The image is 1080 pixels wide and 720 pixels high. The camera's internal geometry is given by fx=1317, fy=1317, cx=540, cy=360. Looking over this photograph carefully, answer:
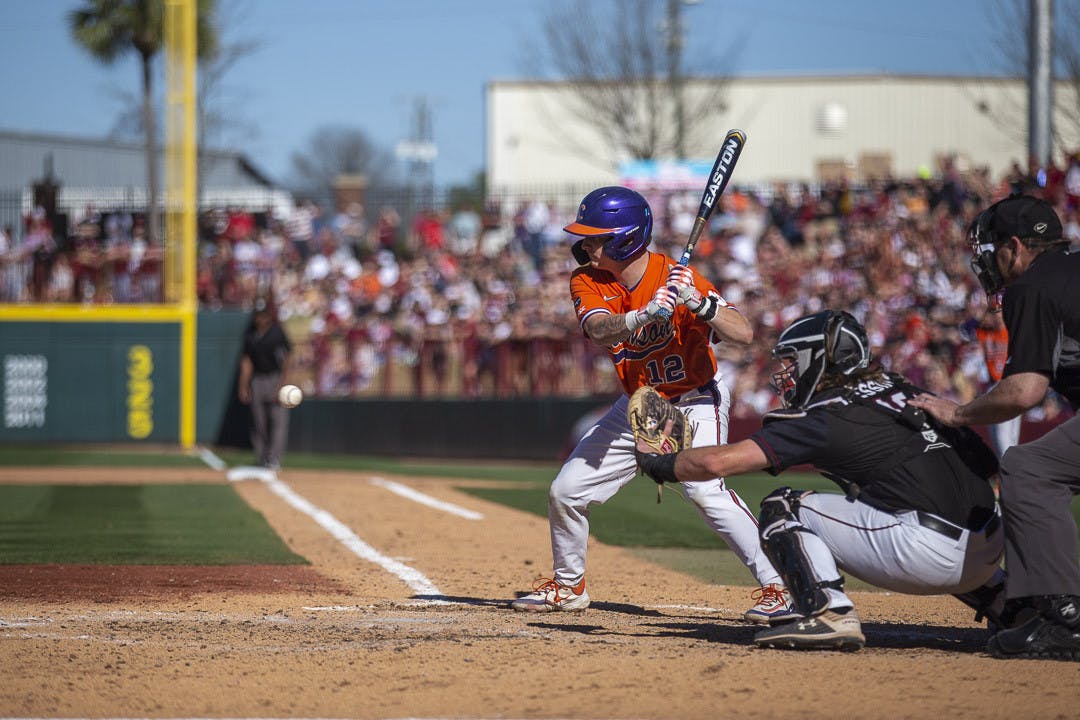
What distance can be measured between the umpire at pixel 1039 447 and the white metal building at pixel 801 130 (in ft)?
128

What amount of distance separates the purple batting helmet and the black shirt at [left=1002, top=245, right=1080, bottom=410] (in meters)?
1.94

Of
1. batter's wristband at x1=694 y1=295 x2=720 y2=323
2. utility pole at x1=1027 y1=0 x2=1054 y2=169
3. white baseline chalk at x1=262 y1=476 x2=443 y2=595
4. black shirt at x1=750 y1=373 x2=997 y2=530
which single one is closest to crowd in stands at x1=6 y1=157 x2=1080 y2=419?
utility pole at x1=1027 y1=0 x2=1054 y2=169

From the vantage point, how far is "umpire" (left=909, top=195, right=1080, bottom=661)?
521 cm

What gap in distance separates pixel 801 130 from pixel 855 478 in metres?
44.1

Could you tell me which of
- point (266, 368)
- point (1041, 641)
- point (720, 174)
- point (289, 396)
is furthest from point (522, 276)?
point (1041, 641)

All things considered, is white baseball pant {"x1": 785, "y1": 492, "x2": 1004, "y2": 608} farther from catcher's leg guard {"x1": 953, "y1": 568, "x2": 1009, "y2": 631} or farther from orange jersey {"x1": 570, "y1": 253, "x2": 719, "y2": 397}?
orange jersey {"x1": 570, "y1": 253, "x2": 719, "y2": 397}

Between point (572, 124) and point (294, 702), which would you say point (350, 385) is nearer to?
point (294, 702)

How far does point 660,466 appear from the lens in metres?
5.45

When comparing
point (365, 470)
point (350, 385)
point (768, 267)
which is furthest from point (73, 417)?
point (768, 267)

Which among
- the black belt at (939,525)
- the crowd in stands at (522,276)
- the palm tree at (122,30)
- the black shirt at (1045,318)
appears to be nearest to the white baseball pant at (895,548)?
the black belt at (939,525)

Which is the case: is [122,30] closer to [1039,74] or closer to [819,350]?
[1039,74]

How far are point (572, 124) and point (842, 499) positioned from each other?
4307 cm

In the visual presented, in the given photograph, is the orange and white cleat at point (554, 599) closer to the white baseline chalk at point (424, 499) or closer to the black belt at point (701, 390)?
the black belt at point (701, 390)

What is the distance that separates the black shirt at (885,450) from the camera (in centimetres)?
521
